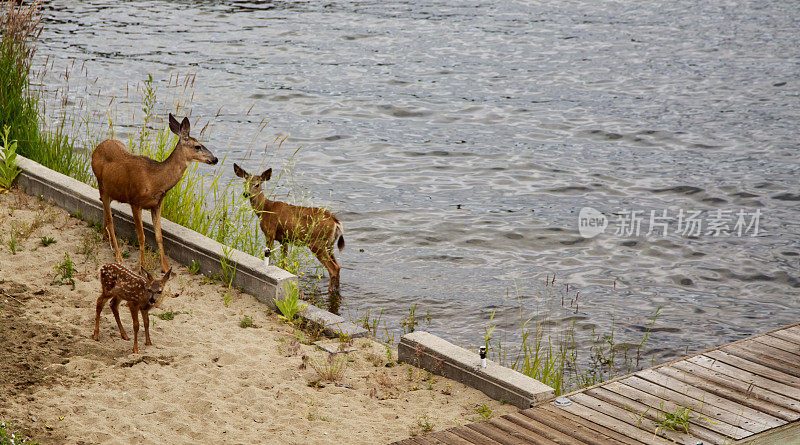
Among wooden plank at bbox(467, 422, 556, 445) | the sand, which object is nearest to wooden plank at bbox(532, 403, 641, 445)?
wooden plank at bbox(467, 422, 556, 445)

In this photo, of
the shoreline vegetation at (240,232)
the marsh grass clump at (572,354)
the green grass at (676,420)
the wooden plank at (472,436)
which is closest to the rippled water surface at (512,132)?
the marsh grass clump at (572,354)

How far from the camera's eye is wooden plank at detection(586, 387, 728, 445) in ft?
22.0

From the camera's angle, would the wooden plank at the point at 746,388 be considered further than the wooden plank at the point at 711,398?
Yes

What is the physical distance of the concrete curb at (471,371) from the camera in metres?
7.39

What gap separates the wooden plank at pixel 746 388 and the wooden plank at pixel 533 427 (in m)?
1.65

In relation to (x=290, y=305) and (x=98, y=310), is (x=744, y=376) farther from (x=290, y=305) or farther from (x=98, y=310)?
(x=98, y=310)

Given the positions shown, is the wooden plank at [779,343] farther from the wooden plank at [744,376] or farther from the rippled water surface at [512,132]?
the rippled water surface at [512,132]

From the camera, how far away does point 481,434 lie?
6.73 metres

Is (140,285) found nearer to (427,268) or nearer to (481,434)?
(481,434)

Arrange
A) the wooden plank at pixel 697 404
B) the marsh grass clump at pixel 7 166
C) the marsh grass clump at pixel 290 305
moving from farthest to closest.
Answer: the marsh grass clump at pixel 7 166 → the marsh grass clump at pixel 290 305 → the wooden plank at pixel 697 404

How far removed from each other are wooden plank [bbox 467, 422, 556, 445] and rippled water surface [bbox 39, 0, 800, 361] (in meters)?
3.37

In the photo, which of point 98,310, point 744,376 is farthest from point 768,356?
point 98,310

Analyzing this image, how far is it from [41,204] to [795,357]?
8.65 m

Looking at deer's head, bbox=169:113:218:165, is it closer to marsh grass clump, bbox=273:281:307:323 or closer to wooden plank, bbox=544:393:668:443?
marsh grass clump, bbox=273:281:307:323
